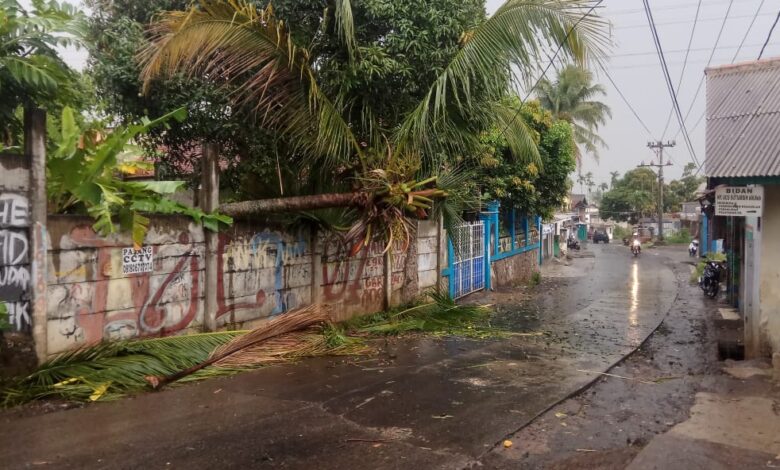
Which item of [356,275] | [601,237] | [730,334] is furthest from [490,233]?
[601,237]

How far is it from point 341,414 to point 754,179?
206 inches

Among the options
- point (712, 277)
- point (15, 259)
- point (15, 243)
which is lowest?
point (712, 277)

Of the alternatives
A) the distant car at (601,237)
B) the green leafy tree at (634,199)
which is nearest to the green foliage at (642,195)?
the green leafy tree at (634,199)

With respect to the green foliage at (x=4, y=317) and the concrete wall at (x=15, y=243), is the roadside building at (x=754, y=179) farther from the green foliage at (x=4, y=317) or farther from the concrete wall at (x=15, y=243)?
the green foliage at (x=4, y=317)

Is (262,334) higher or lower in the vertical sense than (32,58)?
lower

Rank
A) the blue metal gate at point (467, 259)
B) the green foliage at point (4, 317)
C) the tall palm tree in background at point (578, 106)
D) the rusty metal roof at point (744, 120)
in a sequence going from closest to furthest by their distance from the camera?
the green foliage at point (4, 317)
the rusty metal roof at point (744, 120)
the blue metal gate at point (467, 259)
the tall palm tree in background at point (578, 106)

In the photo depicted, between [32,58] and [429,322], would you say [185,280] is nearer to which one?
[32,58]

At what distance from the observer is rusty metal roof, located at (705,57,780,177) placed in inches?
270

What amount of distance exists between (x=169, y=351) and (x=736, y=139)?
23.7 ft

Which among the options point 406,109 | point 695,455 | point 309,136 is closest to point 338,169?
point 309,136

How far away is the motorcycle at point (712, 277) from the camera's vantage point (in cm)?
1532

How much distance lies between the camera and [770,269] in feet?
23.5

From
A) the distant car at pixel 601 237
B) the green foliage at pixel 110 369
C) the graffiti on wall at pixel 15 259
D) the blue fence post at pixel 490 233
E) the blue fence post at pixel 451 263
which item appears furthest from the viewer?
the distant car at pixel 601 237

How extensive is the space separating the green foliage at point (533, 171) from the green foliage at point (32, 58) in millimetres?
10407
